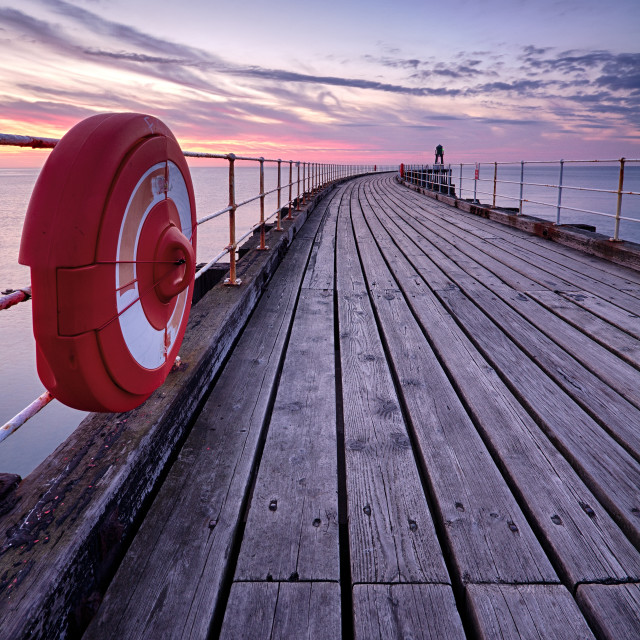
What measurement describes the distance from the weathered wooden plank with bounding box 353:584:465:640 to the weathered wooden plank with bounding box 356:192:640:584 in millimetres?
317

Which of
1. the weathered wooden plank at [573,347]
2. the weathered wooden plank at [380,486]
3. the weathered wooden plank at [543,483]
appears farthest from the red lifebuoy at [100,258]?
the weathered wooden plank at [573,347]

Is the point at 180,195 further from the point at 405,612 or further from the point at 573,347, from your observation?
the point at 573,347

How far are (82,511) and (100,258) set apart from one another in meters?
0.53

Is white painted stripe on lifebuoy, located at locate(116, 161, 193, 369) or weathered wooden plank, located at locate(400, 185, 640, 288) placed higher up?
white painted stripe on lifebuoy, located at locate(116, 161, 193, 369)

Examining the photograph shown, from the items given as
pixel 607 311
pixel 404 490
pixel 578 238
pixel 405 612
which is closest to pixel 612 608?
pixel 405 612

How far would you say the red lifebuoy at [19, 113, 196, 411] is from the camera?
1.04 metres

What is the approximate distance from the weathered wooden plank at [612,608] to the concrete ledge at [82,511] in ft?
3.39

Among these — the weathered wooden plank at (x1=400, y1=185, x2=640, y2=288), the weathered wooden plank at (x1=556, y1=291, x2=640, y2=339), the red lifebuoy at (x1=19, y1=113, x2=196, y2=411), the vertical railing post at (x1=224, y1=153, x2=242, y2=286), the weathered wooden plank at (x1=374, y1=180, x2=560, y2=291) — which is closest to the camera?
the red lifebuoy at (x1=19, y1=113, x2=196, y2=411)

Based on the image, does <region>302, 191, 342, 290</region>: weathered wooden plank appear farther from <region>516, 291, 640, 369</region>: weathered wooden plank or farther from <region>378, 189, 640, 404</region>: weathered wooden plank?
<region>516, 291, 640, 369</region>: weathered wooden plank

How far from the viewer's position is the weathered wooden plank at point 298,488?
4.02 feet

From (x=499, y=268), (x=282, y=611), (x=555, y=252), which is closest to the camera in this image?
(x=282, y=611)

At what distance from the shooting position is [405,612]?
1.10m

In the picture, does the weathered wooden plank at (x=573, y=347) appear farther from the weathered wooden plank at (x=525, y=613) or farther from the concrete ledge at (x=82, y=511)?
the concrete ledge at (x=82, y=511)

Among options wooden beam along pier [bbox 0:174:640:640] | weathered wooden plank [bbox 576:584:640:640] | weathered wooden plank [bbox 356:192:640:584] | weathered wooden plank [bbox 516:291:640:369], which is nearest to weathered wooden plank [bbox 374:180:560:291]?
weathered wooden plank [bbox 516:291:640:369]
